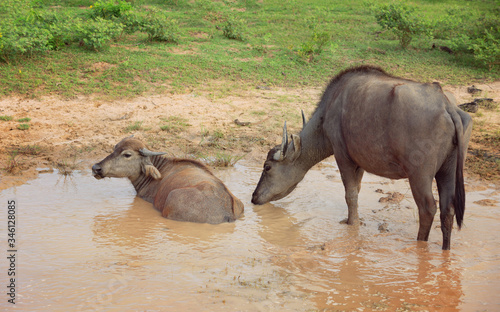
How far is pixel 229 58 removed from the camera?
11594mm

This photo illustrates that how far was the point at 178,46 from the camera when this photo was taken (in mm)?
11992

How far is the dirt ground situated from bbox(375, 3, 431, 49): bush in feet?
9.37

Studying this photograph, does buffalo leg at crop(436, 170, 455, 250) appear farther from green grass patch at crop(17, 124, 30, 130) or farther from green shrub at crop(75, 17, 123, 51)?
green shrub at crop(75, 17, 123, 51)

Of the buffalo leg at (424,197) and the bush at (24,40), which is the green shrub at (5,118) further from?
the buffalo leg at (424,197)

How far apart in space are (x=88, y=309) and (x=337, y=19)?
12396mm

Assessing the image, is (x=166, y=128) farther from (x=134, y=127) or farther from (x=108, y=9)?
(x=108, y=9)

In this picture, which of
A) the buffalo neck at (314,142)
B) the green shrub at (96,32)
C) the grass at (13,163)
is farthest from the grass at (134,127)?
the buffalo neck at (314,142)

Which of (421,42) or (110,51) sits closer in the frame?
(110,51)

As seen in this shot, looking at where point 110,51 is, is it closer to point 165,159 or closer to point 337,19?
point 165,159

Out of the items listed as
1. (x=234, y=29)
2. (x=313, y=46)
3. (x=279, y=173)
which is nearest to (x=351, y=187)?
(x=279, y=173)

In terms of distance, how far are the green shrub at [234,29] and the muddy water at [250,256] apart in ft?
21.0

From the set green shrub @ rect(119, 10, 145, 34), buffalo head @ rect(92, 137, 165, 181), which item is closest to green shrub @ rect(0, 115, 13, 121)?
buffalo head @ rect(92, 137, 165, 181)

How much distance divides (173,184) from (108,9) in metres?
7.27

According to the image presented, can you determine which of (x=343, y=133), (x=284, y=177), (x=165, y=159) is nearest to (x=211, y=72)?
(x=165, y=159)
